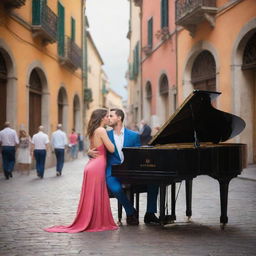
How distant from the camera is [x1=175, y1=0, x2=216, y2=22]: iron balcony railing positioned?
1568cm

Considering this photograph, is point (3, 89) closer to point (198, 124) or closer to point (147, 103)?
point (198, 124)

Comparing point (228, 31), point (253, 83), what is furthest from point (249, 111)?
point (228, 31)

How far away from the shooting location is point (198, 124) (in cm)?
639

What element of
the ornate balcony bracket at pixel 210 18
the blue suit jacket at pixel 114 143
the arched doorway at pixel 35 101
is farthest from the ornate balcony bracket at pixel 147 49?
the blue suit jacket at pixel 114 143

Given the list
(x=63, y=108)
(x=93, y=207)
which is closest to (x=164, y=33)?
(x=63, y=108)

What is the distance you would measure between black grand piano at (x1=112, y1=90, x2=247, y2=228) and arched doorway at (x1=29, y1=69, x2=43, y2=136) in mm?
12990

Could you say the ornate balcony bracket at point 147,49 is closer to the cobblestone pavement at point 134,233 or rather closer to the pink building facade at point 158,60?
the pink building facade at point 158,60

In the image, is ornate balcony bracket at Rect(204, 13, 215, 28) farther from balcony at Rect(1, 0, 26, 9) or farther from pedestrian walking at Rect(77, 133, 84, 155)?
pedestrian walking at Rect(77, 133, 84, 155)

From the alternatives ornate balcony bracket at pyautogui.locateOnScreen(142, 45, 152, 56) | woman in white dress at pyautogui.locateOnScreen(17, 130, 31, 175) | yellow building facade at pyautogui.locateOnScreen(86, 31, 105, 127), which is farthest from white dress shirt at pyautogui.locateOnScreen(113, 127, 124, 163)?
yellow building facade at pyautogui.locateOnScreen(86, 31, 105, 127)

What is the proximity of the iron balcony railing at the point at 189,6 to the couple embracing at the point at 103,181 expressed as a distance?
10085mm

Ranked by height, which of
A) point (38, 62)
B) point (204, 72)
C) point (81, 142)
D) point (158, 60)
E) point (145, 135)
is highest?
point (158, 60)

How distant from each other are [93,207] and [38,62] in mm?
13577

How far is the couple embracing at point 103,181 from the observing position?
6.15 metres

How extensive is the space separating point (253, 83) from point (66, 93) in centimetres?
1157
